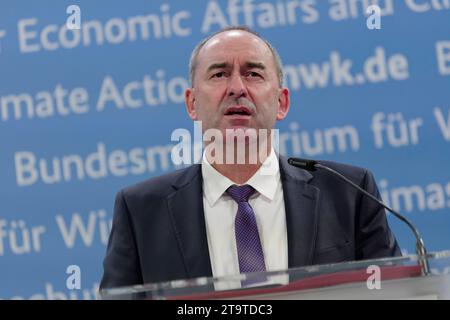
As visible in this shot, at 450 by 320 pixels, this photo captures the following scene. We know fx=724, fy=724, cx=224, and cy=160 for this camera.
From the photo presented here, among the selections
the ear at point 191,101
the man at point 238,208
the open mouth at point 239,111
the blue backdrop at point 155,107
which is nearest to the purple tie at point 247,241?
the man at point 238,208

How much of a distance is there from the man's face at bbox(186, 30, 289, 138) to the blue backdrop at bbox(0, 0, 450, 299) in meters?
0.59

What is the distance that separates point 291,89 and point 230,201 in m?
0.88

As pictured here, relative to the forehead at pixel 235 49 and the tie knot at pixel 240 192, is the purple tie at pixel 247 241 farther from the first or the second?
the forehead at pixel 235 49

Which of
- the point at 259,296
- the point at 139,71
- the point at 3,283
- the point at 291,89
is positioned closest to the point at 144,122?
the point at 139,71

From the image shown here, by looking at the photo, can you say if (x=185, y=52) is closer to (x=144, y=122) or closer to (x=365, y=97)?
(x=144, y=122)

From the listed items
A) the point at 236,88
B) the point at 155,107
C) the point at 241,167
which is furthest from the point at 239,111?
the point at 155,107

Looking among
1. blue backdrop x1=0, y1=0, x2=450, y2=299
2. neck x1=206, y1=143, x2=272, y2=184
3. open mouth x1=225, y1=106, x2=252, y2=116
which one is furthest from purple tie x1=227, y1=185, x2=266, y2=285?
blue backdrop x1=0, y1=0, x2=450, y2=299

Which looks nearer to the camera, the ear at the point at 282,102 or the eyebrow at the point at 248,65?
the eyebrow at the point at 248,65

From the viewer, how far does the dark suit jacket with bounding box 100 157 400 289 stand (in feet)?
6.74

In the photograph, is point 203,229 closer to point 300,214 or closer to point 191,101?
point 300,214

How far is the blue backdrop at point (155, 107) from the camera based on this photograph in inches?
113

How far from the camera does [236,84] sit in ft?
7.30

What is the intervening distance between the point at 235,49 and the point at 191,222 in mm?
568

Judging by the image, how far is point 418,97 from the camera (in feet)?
9.48
